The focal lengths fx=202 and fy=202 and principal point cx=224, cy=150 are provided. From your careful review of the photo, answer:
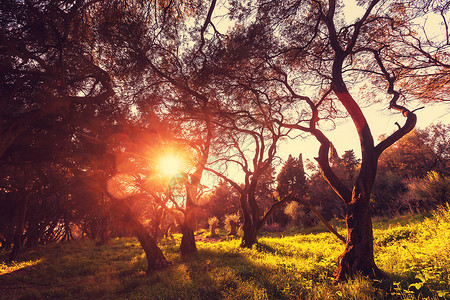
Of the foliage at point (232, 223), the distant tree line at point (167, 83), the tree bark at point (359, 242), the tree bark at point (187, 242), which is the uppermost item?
the distant tree line at point (167, 83)

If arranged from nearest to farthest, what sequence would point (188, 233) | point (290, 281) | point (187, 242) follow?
1. point (290, 281)
2. point (187, 242)
3. point (188, 233)

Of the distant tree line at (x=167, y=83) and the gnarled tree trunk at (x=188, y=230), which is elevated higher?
the distant tree line at (x=167, y=83)

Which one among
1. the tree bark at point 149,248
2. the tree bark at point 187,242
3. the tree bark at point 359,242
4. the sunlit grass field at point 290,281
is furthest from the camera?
the tree bark at point 187,242

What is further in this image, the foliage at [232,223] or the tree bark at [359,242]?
the foliage at [232,223]

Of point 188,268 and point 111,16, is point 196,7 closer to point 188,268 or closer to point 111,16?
point 111,16

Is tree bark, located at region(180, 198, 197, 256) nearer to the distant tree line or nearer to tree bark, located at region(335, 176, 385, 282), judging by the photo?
the distant tree line

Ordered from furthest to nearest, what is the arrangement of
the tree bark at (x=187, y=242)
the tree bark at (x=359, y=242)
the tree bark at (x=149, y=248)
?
the tree bark at (x=187, y=242)
the tree bark at (x=149, y=248)
the tree bark at (x=359, y=242)

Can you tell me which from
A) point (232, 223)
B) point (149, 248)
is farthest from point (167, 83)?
point (232, 223)

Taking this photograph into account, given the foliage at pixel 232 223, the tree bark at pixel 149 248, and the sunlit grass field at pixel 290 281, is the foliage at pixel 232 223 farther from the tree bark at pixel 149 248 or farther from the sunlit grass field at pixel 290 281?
the tree bark at pixel 149 248

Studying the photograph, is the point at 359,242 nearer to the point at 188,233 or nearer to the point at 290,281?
the point at 290,281

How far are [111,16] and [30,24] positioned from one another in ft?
7.11

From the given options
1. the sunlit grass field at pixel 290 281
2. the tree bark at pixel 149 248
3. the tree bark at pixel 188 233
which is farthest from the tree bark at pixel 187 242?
the sunlit grass field at pixel 290 281

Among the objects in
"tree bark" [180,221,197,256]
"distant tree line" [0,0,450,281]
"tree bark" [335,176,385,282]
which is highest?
"distant tree line" [0,0,450,281]

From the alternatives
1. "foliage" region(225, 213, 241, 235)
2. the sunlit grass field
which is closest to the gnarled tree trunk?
the sunlit grass field
